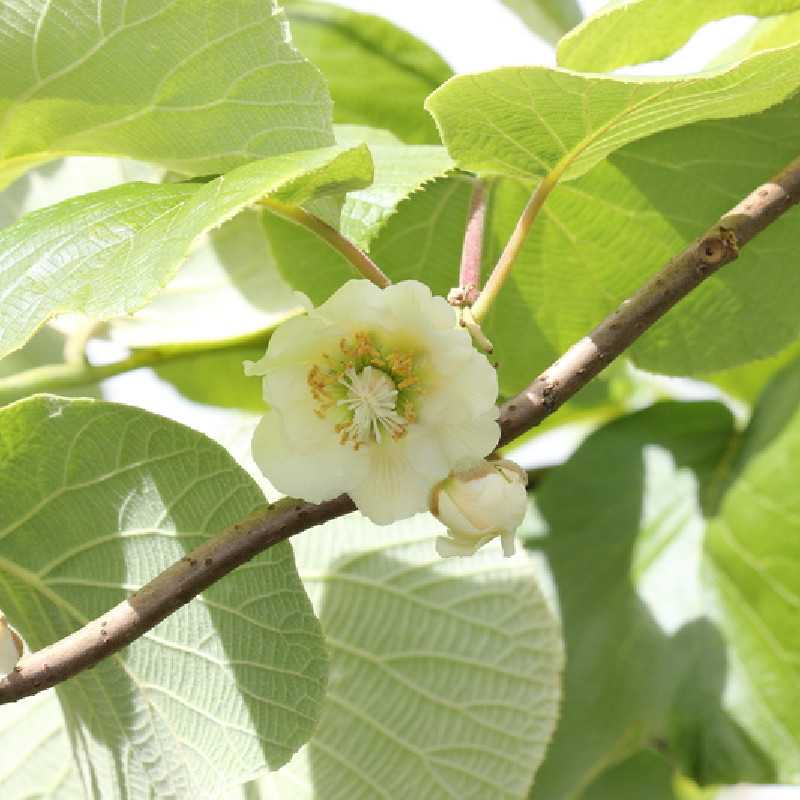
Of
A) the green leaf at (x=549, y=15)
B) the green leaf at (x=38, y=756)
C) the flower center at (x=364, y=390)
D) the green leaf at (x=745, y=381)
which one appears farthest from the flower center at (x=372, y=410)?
the green leaf at (x=745, y=381)

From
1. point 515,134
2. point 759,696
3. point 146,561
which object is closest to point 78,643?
point 146,561

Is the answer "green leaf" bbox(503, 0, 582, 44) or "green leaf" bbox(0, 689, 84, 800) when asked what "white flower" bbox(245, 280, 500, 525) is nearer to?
"green leaf" bbox(0, 689, 84, 800)

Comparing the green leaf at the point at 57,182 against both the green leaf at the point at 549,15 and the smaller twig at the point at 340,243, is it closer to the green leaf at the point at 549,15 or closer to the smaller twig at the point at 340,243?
the green leaf at the point at 549,15

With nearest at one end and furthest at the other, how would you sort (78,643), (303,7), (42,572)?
1. (78,643)
2. (42,572)
3. (303,7)

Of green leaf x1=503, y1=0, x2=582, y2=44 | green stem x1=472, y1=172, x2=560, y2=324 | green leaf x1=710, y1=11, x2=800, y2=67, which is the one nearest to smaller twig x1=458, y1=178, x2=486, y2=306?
green stem x1=472, y1=172, x2=560, y2=324

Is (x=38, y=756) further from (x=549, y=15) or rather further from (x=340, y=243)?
(x=549, y=15)

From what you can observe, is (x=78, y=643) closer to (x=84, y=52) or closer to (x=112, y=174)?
(x=84, y=52)
